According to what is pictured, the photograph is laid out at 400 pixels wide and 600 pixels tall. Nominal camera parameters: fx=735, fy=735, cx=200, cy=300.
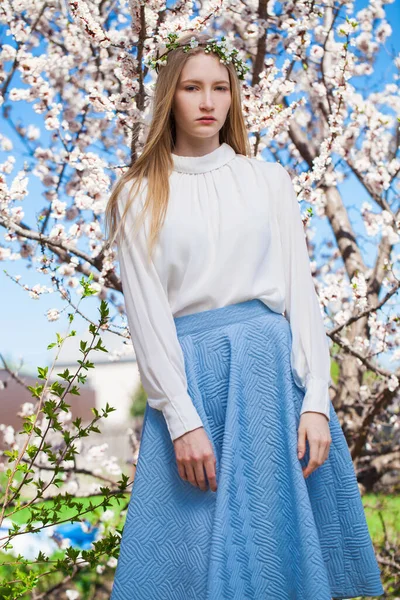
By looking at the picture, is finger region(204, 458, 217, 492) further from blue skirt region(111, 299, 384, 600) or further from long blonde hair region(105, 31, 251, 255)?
long blonde hair region(105, 31, 251, 255)

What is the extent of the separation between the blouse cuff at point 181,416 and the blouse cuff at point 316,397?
226mm

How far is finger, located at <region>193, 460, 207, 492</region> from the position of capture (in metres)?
1.41

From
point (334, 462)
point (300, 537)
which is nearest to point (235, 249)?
point (334, 462)

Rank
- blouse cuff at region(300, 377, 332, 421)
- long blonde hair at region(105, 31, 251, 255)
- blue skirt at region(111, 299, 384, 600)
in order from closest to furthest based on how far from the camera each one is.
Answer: blue skirt at region(111, 299, 384, 600) → blouse cuff at region(300, 377, 332, 421) → long blonde hair at region(105, 31, 251, 255)

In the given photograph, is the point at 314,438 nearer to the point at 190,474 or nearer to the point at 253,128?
the point at 190,474

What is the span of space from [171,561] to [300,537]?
26 cm

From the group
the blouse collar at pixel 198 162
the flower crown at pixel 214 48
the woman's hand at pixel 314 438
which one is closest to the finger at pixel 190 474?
the woman's hand at pixel 314 438

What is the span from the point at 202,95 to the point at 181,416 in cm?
73

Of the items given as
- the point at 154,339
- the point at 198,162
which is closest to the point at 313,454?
the point at 154,339

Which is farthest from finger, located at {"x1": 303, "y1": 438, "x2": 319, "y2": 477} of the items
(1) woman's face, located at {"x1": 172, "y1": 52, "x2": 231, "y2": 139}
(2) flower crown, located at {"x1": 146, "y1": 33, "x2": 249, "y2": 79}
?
(2) flower crown, located at {"x1": 146, "y1": 33, "x2": 249, "y2": 79}

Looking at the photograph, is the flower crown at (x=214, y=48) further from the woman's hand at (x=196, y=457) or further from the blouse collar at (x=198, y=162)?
the woman's hand at (x=196, y=457)

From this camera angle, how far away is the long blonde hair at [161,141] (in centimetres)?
164

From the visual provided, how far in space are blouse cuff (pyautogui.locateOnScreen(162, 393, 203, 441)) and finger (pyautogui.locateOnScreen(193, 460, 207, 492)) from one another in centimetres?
7

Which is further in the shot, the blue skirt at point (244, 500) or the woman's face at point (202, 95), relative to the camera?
the woman's face at point (202, 95)
